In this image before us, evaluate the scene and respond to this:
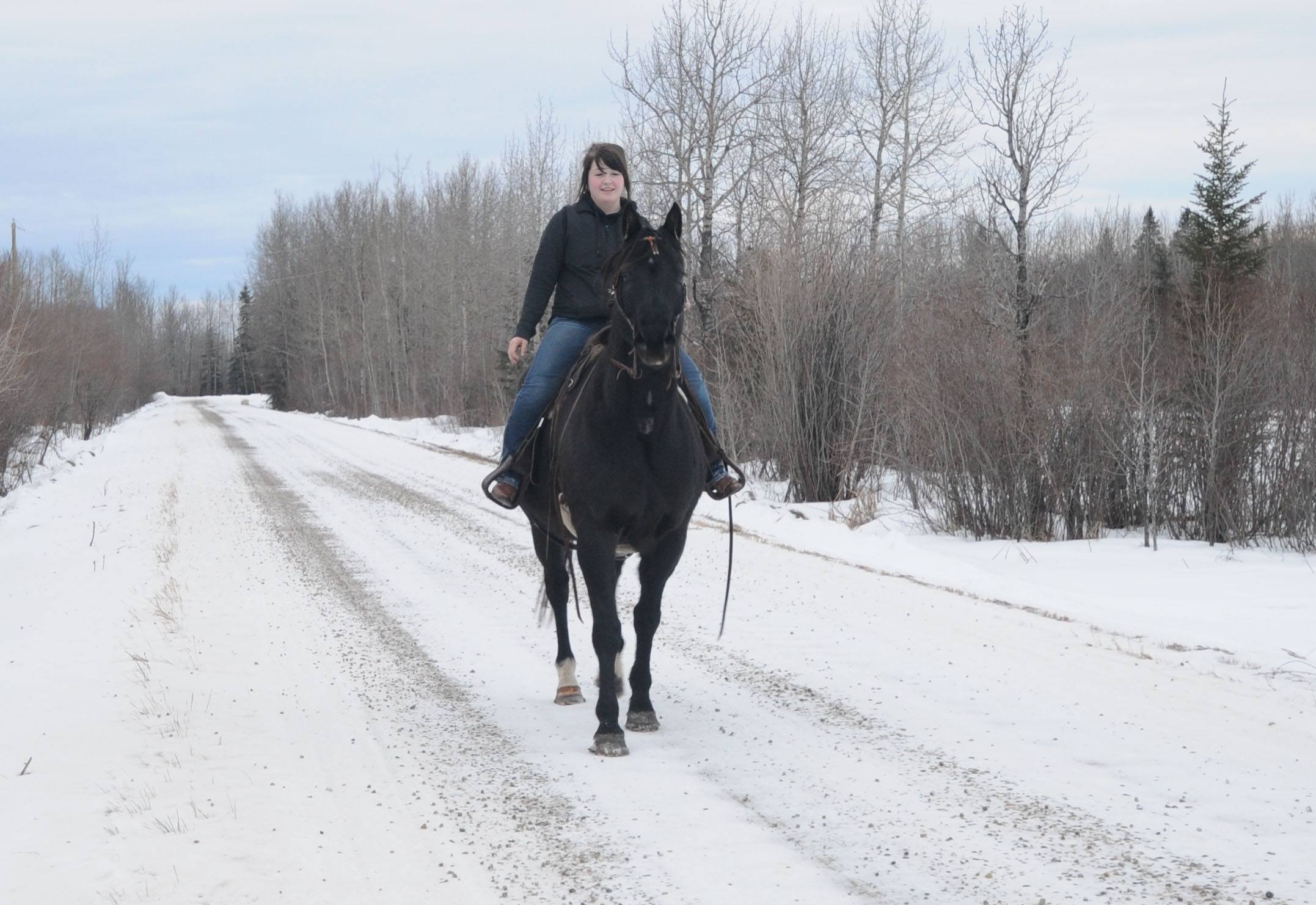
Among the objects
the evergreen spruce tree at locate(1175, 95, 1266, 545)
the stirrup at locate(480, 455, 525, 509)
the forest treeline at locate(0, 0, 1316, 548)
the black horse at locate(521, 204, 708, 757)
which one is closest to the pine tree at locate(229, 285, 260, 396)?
the forest treeline at locate(0, 0, 1316, 548)

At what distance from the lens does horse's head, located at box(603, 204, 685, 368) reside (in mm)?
4379

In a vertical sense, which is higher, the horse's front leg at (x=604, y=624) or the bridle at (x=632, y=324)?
the bridle at (x=632, y=324)

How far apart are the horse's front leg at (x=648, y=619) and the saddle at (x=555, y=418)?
54 centimetres

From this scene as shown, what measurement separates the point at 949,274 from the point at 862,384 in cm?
839

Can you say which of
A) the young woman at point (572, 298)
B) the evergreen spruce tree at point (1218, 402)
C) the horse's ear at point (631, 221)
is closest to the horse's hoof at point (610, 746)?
the young woman at point (572, 298)

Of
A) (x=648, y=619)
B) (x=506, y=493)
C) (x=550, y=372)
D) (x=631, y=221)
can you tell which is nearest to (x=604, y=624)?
(x=648, y=619)

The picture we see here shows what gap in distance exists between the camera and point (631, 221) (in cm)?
468

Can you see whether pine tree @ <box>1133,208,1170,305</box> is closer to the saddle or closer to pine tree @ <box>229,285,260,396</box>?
the saddle

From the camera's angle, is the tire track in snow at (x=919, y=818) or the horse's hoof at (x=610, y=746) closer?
the tire track in snow at (x=919, y=818)

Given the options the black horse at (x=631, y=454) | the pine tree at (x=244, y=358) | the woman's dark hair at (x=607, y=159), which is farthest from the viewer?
the pine tree at (x=244, y=358)

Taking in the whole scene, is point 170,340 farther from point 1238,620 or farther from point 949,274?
point 1238,620

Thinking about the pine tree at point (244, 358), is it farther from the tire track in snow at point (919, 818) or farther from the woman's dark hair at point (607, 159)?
the tire track in snow at point (919, 818)

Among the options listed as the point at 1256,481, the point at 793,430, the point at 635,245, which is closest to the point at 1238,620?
the point at 1256,481

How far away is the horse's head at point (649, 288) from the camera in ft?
14.4
